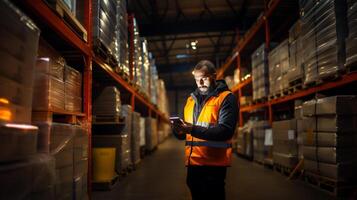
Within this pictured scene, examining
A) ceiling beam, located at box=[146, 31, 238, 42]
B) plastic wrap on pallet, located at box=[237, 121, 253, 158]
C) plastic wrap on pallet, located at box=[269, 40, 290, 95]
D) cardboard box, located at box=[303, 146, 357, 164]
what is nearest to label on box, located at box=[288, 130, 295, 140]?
plastic wrap on pallet, located at box=[269, 40, 290, 95]

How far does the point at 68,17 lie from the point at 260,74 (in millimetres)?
6508

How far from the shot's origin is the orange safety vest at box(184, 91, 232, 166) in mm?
2461

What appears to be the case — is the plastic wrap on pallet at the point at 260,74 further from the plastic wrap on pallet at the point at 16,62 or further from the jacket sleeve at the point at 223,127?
the plastic wrap on pallet at the point at 16,62

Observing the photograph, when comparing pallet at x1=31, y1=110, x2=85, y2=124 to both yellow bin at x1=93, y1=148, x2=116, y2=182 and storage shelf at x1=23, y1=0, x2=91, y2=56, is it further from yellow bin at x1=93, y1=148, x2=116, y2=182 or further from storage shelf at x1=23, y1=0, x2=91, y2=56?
yellow bin at x1=93, y1=148, x2=116, y2=182

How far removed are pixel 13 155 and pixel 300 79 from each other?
5.63 m

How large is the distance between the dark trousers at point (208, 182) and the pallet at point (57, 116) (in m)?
1.63

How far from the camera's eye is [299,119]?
20.5 feet

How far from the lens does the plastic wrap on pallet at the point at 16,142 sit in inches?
78.1

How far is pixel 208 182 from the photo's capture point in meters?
2.46

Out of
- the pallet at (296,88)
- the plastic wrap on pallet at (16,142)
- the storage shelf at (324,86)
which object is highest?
the pallet at (296,88)

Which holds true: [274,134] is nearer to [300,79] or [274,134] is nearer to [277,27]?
[300,79]

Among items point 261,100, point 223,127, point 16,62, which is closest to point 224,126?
point 223,127

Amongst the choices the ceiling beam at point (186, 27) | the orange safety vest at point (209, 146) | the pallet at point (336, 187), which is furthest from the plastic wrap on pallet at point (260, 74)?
the orange safety vest at point (209, 146)

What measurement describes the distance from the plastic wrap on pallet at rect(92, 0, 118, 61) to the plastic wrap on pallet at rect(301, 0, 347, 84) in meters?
3.56
